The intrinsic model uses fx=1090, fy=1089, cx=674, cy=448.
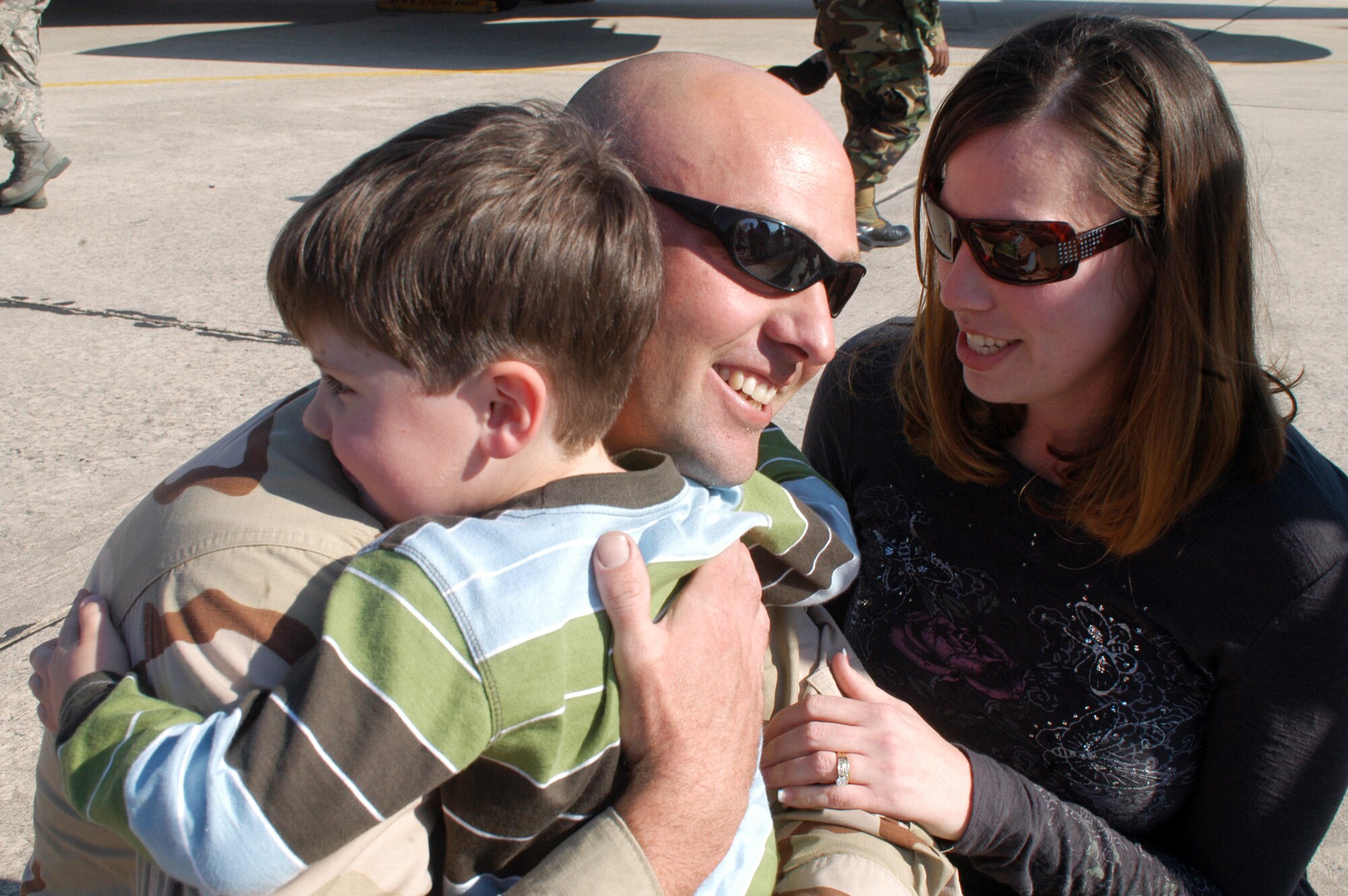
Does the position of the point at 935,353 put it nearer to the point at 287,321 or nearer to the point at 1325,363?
the point at 287,321

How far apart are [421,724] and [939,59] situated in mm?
6551

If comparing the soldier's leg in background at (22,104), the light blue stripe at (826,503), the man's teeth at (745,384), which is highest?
the man's teeth at (745,384)

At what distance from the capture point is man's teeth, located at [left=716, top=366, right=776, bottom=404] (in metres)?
1.79

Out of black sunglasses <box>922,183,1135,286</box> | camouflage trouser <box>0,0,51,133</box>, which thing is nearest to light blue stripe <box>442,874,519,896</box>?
black sunglasses <box>922,183,1135,286</box>

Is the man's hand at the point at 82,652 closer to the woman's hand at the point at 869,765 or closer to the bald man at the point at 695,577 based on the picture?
the bald man at the point at 695,577

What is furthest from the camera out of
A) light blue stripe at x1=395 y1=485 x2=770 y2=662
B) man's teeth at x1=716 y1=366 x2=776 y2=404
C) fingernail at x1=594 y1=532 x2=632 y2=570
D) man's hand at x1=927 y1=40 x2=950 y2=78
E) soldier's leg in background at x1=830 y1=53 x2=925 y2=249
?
man's hand at x1=927 y1=40 x2=950 y2=78

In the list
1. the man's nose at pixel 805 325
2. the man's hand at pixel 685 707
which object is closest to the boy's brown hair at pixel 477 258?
the man's hand at pixel 685 707

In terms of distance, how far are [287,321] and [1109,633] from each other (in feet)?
4.35

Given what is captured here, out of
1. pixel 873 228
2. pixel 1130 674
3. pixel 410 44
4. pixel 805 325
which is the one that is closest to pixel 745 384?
pixel 805 325

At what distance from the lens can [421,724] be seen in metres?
1.18

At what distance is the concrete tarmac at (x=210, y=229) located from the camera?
3.32m

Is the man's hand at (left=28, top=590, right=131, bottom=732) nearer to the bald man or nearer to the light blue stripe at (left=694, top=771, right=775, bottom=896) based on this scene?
the bald man

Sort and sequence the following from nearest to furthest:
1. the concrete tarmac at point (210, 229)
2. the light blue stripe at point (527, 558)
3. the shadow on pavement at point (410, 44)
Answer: the light blue stripe at point (527, 558) → the concrete tarmac at point (210, 229) → the shadow on pavement at point (410, 44)

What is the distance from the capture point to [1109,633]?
1.75 m
